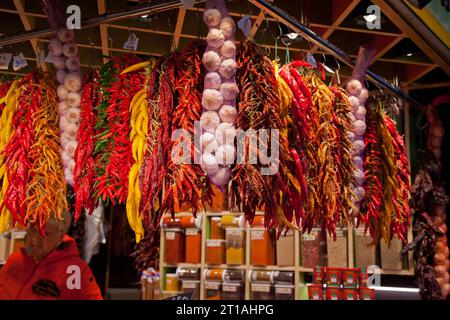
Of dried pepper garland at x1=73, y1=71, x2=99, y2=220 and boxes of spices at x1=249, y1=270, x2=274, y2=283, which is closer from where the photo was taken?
dried pepper garland at x1=73, y1=71, x2=99, y2=220

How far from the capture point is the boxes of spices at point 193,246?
5.51 metres

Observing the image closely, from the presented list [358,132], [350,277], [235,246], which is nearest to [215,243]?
[235,246]

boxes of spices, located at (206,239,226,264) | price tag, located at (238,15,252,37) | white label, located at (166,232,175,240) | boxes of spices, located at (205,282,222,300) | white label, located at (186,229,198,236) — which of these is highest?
price tag, located at (238,15,252,37)

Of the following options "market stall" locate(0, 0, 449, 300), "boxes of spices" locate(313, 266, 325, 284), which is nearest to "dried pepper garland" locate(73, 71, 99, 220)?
"market stall" locate(0, 0, 449, 300)

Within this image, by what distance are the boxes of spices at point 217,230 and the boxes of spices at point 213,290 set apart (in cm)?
46

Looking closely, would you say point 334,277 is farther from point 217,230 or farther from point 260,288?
point 217,230

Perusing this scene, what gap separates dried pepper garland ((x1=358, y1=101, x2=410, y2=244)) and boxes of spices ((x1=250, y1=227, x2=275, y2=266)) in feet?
6.96

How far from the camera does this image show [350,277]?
4.62 meters

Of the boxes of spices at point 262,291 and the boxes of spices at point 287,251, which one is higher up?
the boxes of spices at point 287,251

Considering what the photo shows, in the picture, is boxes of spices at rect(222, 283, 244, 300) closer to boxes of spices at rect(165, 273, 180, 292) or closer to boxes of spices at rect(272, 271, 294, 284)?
boxes of spices at rect(272, 271, 294, 284)

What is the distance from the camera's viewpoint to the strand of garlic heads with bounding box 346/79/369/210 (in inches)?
112

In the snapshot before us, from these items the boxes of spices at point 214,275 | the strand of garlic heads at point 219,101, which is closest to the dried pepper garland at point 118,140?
the strand of garlic heads at point 219,101

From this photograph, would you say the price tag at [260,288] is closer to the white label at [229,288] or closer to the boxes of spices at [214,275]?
the white label at [229,288]

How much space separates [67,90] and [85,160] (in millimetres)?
376
